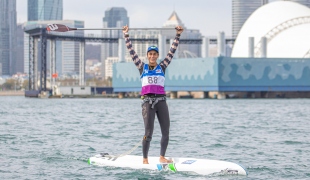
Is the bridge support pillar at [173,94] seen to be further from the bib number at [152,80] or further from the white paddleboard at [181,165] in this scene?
the bib number at [152,80]

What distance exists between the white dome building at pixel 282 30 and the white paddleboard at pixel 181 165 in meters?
109

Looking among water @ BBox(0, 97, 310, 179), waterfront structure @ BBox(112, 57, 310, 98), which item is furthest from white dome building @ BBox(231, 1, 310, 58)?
water @ BBox(0, 97, 310, 179)

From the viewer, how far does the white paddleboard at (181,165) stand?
16.2m

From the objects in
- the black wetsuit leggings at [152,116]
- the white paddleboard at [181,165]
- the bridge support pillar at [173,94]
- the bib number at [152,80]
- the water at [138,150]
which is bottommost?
the bridge support pillar at [173,94]

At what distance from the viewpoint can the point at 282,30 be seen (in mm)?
131375

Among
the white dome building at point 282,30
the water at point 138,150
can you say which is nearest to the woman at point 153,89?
the water at point 138,150

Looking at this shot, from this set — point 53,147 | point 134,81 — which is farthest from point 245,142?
point 134,81

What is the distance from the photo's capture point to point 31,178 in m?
16.0

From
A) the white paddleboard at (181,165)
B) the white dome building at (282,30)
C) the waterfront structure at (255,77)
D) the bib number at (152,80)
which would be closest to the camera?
the white paddleboard at (181,165)

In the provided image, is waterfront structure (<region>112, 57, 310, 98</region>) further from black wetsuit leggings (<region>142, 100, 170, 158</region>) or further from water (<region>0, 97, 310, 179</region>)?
black wetsuit leggings (<region>142, 100, 170, 158</region>)

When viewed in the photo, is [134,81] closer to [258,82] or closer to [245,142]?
[258,82]

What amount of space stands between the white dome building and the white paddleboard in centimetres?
10882

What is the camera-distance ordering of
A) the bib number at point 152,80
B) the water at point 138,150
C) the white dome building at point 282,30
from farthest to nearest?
1. the white dome building at point 282,30
2. the water at point 138,150
3. the bib number at point 152,80

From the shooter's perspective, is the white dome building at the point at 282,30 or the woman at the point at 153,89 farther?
the white dome building at the point at 282,30
